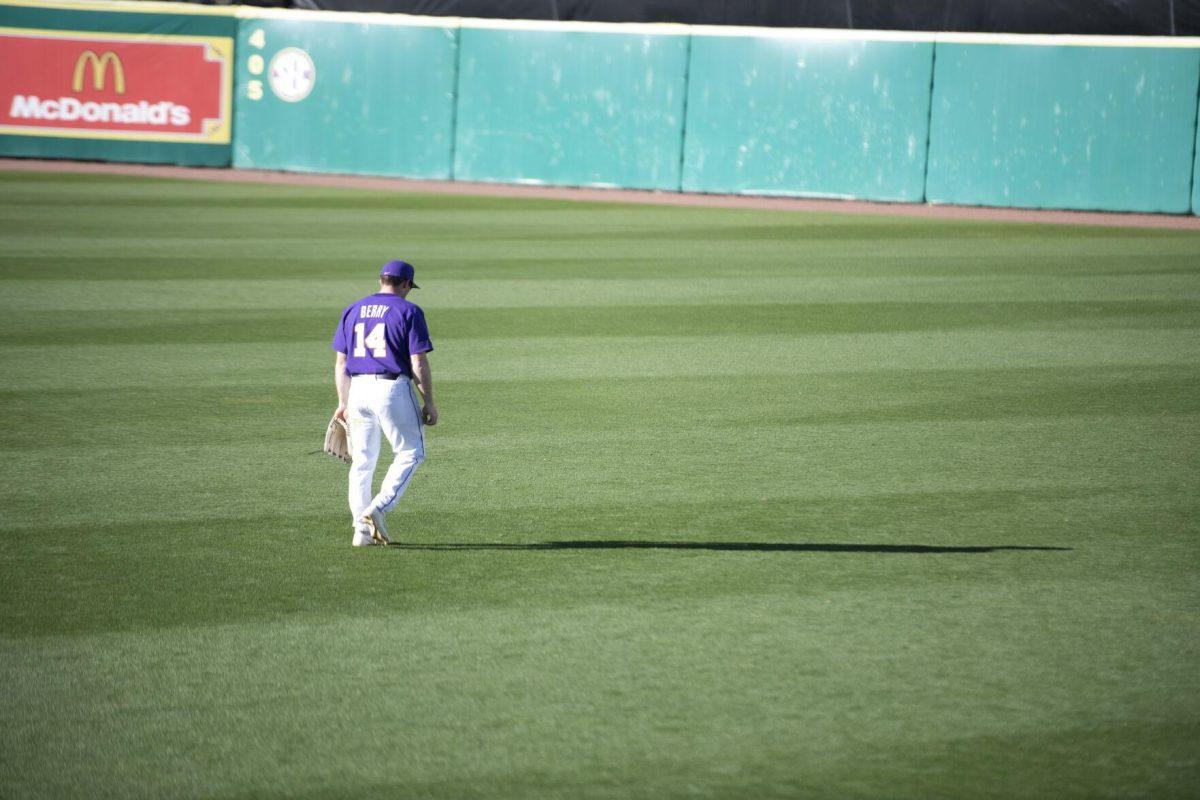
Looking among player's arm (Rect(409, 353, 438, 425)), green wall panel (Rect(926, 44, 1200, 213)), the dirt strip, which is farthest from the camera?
the dirt strip

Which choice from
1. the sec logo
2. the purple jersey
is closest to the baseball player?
the purple jersey

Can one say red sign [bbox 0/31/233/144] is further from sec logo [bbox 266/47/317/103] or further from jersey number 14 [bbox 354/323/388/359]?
jersey number 14 [bbox 354/323/388/359]

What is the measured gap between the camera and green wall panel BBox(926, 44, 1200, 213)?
2130cm

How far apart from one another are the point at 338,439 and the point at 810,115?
1682cm

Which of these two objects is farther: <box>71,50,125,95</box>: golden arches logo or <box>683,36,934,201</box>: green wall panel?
<box>71,50,125,95</box>: golden arches logo

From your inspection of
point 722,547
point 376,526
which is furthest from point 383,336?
point 722,547

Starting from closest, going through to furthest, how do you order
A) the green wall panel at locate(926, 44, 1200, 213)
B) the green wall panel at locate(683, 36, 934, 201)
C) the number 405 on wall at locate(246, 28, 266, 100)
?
the green wall panel at locate(926, 44, 1200, 213) < the green wall panel at locate(683, 36, 934, 201) < the number 405 on wall at locate(246, 28, 266, 100)

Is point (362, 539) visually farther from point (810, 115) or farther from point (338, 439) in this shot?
point (810, 115)

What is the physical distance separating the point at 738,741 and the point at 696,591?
5.00 feet

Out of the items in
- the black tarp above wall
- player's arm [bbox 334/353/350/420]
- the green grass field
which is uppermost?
the black tarp above wall

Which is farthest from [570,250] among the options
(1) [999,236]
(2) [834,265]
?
(1) [999,236]

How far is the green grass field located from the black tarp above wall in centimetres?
1060

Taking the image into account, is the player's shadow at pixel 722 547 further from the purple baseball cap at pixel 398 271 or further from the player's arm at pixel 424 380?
the purple baseball cap at pixel 398 271

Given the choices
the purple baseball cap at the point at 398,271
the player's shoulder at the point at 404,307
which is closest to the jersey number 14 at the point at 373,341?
the player's shoulder at the point at 404,307
